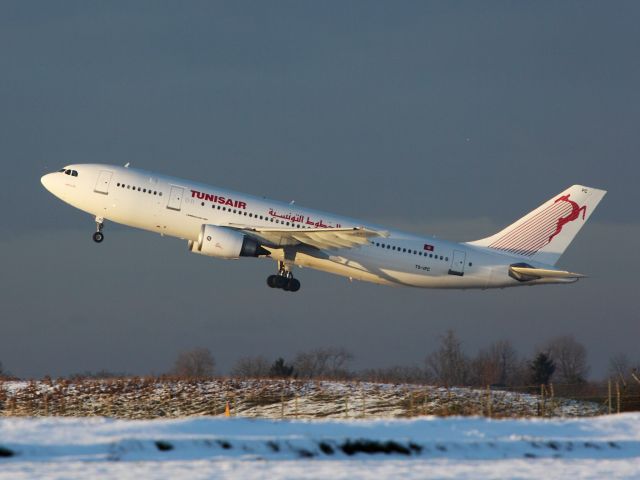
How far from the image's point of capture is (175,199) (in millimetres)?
55844

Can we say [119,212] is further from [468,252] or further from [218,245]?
[468,252]

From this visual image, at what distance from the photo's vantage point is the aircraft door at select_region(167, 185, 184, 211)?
183ft

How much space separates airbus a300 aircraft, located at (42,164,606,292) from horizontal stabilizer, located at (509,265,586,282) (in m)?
0.06

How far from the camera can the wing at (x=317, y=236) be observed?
184 ft

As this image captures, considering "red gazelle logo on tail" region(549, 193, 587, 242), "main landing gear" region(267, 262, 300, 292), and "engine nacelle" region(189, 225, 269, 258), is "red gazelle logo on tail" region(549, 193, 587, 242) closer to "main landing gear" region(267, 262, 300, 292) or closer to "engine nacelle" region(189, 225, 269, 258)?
"main landing gear" region(267, 262, 300, 292)

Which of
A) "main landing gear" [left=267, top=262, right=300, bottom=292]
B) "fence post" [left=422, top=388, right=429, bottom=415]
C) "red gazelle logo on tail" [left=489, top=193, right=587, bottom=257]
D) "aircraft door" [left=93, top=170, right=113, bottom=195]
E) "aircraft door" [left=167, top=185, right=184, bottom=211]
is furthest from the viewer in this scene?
"red gazelle logo on tail" [left=489, top=193, right=587, bottom=257]

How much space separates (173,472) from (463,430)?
29.1ft

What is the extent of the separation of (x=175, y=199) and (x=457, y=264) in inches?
637

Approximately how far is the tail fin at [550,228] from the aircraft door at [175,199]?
700 inches

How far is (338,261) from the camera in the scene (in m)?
59.8

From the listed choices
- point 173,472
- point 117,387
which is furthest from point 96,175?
point 173,472

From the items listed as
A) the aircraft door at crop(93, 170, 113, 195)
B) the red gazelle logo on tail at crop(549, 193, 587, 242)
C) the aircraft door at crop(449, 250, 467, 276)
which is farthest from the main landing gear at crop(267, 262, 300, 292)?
the red gazelle logo on tail at crop(549, 193, 587, 242)

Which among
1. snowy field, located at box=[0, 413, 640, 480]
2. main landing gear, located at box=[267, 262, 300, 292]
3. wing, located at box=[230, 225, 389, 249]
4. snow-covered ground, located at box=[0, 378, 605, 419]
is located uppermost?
wing, located at box=[230, 225, 389, 249]

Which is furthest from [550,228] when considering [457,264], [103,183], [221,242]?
[103,183]
